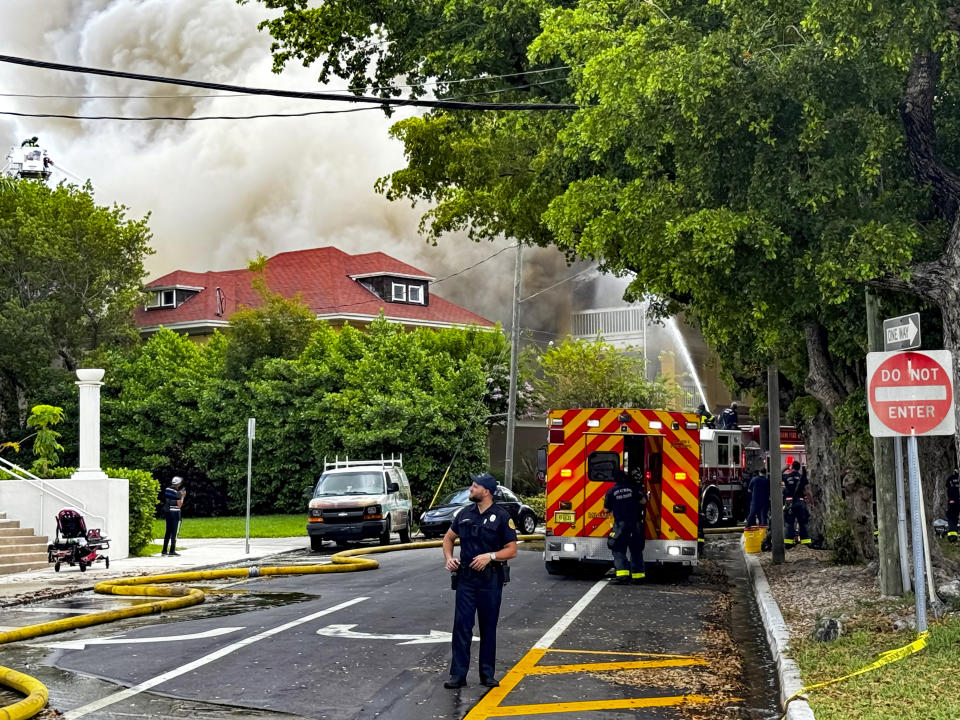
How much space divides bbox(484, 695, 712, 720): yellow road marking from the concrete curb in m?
0.70

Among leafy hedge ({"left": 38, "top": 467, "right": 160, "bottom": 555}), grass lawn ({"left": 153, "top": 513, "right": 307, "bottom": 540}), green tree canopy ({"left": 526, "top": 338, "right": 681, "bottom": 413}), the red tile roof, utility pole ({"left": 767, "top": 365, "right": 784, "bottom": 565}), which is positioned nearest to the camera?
utility pole ({"left": 767, "top": 365, "right": 784, "bottom": 565})

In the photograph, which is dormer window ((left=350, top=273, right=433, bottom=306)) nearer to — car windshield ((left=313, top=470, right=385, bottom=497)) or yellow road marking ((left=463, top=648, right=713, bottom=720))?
car windshield ((left=313, top=470, right=385, bottom=497))

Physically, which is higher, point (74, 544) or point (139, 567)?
point (74, 544)

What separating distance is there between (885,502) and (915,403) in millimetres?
3605

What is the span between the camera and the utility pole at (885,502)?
14.0m

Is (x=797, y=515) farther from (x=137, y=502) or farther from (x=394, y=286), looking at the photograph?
(x=394, y=286)

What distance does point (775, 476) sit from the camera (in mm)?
21625

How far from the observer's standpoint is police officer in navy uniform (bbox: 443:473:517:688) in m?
9.94

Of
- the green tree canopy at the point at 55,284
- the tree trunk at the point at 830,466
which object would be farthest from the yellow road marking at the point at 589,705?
the green tree canopy at the point at 55,284

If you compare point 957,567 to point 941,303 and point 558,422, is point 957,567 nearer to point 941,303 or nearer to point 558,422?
point 941,303

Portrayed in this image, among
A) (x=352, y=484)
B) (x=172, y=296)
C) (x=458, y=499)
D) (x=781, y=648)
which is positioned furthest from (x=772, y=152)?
(x=172, y=296)

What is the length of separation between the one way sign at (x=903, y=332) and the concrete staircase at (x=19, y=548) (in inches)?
644

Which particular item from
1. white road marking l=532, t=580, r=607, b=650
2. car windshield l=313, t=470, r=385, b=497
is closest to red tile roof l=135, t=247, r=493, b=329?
car windshield l=313, t=470, r=385, b=497

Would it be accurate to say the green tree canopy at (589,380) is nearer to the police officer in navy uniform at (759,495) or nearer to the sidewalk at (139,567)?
the police officer in navy uniform at (759,495)
